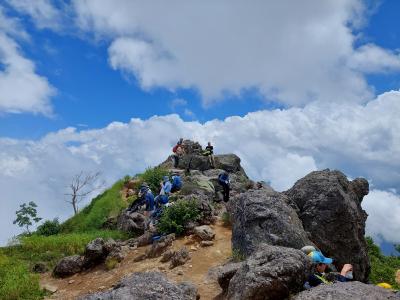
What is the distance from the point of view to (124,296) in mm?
12266

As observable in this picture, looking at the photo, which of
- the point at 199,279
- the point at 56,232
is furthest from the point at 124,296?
the point at 56,232

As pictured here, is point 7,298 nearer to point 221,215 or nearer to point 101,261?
point 101,261

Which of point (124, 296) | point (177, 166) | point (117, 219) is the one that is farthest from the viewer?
point (177, 166)

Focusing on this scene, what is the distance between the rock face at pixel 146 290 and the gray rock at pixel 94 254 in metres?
11.5

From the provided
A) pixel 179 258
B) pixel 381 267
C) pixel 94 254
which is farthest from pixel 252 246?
pixel 381 267

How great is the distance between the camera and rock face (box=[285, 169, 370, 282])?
22670 mm

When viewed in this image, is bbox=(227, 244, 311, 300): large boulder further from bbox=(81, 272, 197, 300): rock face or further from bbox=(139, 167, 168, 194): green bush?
bbox=(139, 167, 168, 194): green bush

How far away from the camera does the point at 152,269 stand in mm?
20984

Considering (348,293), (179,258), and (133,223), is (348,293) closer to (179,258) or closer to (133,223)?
(179,258)

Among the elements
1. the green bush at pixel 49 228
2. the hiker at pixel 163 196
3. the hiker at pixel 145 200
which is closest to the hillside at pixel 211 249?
the hiker at pixel 145 200

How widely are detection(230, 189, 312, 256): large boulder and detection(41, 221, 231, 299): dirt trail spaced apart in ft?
5.59

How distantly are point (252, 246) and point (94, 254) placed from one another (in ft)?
30.7

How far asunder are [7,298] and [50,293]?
2144mm

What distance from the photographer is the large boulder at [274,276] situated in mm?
13188
